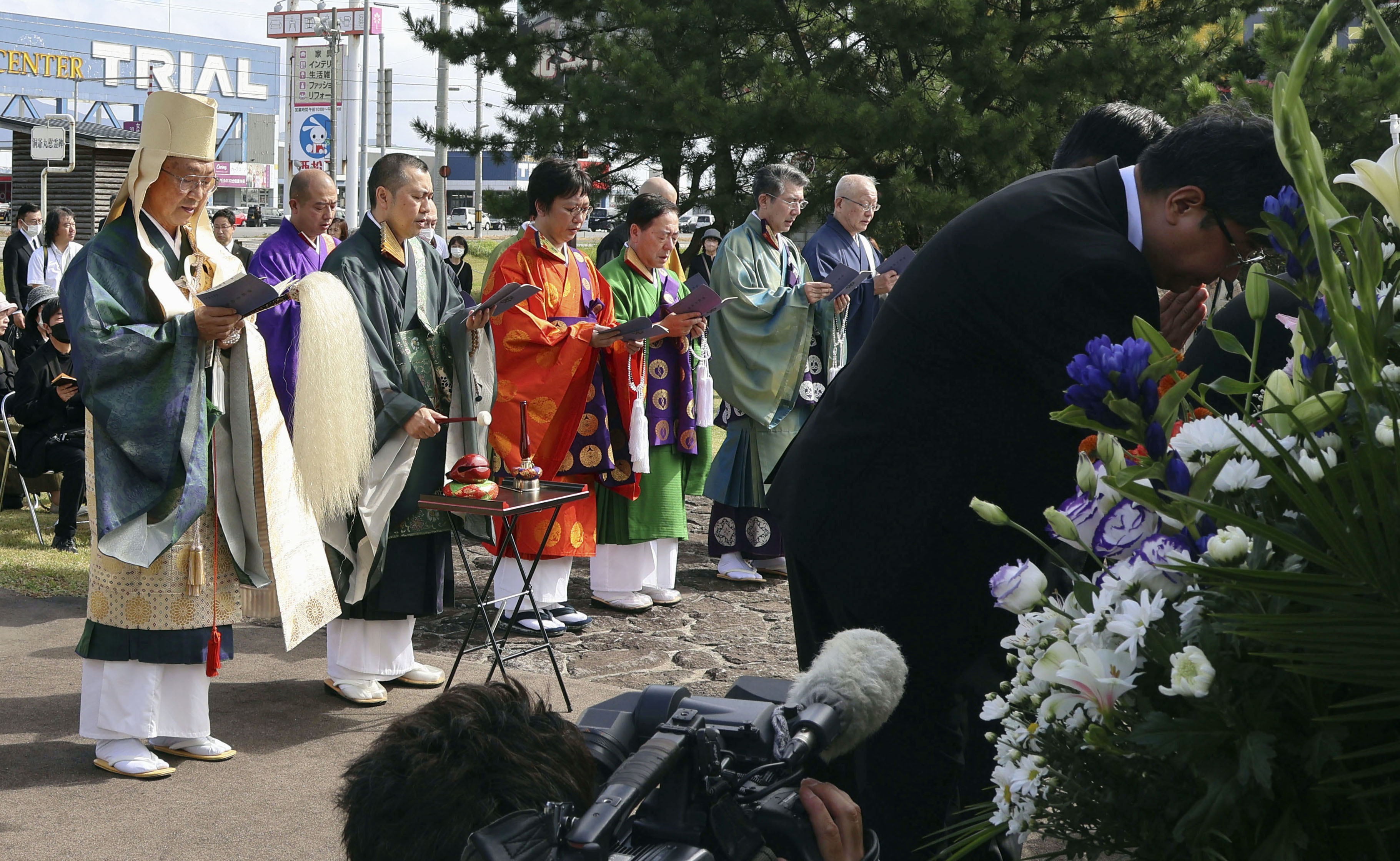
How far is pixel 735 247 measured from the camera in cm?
638

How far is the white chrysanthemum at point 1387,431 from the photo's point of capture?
0.88 m

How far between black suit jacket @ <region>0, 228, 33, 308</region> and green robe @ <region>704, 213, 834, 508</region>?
8712 millimetres

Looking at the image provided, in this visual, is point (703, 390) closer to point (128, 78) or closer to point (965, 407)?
point (965, 407)

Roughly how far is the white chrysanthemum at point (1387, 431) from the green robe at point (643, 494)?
506 cm

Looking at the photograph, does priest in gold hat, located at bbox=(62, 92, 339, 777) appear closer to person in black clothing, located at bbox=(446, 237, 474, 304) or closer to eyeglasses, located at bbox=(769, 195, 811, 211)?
eyeglasses, located at bbox=(769, 195, 811, 211)

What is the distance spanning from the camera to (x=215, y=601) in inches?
150

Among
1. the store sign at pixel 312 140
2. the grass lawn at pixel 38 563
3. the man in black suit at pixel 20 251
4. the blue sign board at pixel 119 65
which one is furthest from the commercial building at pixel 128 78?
the grass lawn at pixel 38 563

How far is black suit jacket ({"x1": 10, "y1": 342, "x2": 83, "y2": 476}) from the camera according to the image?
673 centimetres

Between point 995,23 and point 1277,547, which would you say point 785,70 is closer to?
point 995,23

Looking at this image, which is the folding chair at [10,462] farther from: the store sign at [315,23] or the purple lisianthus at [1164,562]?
the store sign at [315,23]

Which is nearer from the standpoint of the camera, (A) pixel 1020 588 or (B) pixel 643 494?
(A) pixel 1020 588

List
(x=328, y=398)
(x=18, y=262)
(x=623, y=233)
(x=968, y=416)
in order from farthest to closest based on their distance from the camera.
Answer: (x=18, y=262), (x=623, y=233), (x=328, y=398), (x=968, y=416)

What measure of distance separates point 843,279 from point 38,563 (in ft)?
13.3

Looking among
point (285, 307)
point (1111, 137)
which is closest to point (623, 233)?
point (285, 307)
